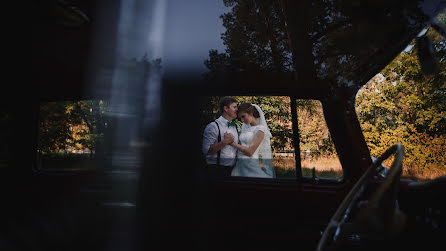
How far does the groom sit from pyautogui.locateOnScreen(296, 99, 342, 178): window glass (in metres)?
0.55

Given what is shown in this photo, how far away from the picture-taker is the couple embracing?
2.17 m

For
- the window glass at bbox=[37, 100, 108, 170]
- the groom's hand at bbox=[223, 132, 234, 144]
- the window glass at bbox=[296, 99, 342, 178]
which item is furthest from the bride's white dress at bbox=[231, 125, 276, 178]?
the window glass at bbox=[37, 100, 108, 170]

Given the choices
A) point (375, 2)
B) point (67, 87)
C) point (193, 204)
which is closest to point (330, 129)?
point (375, 2)

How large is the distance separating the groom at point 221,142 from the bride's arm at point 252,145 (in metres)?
0.04

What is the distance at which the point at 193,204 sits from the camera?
1656mm

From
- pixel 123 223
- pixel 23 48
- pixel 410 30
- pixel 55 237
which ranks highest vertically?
pixel 410 30

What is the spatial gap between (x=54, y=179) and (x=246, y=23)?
6.27ft

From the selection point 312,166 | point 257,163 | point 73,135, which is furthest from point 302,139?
point 73,135

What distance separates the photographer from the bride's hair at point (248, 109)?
2264mm

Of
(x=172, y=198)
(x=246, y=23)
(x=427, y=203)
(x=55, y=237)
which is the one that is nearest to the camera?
(x=55, y=237)

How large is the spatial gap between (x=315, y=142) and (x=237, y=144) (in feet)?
2.08

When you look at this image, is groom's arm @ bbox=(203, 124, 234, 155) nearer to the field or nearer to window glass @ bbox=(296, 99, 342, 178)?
the field

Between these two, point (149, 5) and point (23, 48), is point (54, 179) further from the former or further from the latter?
point (149, 5)

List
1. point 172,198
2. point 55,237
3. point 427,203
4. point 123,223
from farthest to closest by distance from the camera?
point 427,203 < point 172,198 < point 55,237 < point 123,223
